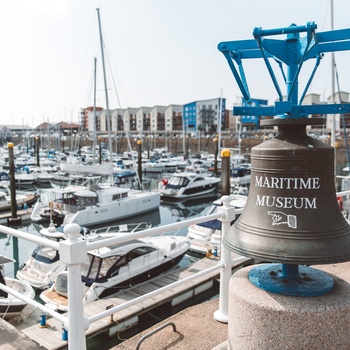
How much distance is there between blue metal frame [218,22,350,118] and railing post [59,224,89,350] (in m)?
1.56

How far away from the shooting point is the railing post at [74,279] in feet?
9.27

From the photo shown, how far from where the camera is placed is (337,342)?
8.63 ft

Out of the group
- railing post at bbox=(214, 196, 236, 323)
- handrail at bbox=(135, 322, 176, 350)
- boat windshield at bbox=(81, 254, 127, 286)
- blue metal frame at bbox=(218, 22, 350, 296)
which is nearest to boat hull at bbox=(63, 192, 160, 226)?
boat windshield at bbox=(81, 254, 127, 286)

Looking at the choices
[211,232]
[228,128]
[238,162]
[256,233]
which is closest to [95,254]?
[211,232]

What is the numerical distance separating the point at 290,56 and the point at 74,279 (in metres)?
2.29

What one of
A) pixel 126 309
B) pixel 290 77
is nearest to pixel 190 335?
pixel 290 77

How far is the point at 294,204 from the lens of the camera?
276 cm

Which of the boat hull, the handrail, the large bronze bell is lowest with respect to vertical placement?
the boat hull

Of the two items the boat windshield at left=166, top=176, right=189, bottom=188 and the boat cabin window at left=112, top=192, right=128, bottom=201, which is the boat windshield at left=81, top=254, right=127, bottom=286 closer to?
the boat cabin window at left=112, top=192, right=128, bottom=201

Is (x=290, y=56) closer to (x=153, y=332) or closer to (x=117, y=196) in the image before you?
(x=153, y=332)

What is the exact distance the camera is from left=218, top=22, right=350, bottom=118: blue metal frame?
264cm

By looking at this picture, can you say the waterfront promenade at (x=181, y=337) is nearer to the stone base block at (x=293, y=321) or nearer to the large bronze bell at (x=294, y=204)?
the stone base block at (x=293, y=321)

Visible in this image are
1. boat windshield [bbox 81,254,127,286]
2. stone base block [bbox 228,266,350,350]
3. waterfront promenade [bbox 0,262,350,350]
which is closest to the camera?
stone base block [bbox 228,266,350,350]

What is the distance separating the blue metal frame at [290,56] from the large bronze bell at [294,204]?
4.0 inches
